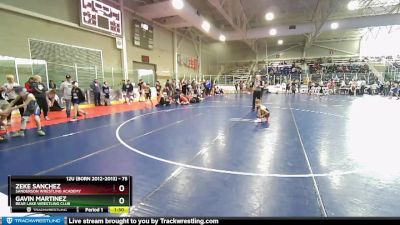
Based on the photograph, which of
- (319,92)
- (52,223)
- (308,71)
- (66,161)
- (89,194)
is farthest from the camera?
(308,71)

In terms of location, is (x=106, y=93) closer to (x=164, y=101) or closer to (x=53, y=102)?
(x=53, y=102)

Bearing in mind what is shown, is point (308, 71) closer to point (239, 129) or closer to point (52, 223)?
point (239, 129)

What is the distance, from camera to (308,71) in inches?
1132

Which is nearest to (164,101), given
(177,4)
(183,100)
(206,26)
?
(183,100)

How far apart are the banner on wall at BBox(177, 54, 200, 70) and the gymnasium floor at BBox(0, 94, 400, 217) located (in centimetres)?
1729

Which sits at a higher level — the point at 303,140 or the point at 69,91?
the point at 69,91

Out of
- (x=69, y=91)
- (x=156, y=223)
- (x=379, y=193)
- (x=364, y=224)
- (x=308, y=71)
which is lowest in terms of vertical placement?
(x=379, y=193)

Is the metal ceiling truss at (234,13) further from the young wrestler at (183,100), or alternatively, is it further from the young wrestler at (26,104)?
the young wrestler at (26,104)

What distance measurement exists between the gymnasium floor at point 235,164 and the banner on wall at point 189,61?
17.3 m

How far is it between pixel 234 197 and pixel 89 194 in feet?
5.28

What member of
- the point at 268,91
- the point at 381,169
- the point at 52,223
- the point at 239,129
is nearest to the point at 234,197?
the point at 52,223

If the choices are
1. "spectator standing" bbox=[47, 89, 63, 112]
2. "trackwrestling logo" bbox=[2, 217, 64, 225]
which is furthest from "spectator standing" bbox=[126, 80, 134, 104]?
"trackwrestling logo" bbox=[2, 217, 64, 225]

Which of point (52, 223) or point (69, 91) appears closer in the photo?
point (52, 223)

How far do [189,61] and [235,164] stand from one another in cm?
2201
